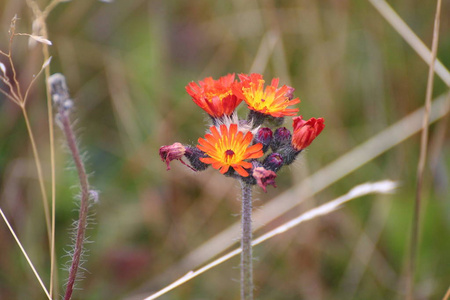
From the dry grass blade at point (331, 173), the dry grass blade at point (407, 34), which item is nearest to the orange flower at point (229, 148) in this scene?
the dry grass blade at point (331, 173)

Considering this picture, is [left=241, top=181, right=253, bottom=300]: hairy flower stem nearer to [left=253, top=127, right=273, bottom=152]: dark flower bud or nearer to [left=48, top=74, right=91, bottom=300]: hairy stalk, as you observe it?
[left=253, top=127, right=273, bottom=152]: dark flower bud

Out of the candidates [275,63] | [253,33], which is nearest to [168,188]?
[275,63]

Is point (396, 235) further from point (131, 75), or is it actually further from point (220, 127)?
point (131, 75)

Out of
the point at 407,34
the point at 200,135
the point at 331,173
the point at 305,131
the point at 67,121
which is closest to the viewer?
the point at 67,121

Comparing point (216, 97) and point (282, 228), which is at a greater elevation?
point (216, 97)

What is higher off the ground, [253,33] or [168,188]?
[253,33]

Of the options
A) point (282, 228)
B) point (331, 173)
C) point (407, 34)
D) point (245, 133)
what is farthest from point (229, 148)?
point (407, 34)

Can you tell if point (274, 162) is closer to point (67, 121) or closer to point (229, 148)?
point (229, 148)
